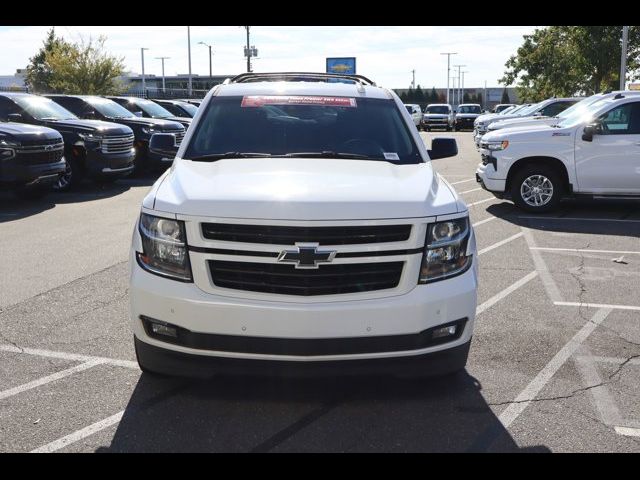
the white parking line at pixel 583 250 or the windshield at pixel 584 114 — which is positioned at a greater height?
the windshield at pixel 584 114

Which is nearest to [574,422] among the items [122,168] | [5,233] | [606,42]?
[5,233]

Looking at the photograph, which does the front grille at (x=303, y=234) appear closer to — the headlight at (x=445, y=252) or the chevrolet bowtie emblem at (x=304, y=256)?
the chevrolet bowtie emblem at (x=304, y=256)

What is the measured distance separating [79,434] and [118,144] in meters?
11.1

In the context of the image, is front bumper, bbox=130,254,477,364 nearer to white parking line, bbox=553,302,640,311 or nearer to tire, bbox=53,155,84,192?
white parking line, bbox=553,302,640,311

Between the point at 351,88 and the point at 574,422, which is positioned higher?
the point at 351,88

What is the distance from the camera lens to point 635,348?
498cm

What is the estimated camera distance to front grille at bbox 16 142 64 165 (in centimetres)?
1117

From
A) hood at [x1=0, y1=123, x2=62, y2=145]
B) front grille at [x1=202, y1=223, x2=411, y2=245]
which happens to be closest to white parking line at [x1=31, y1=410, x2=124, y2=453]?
front grille at [x1=202, y1=223, x2=411, y2=245]

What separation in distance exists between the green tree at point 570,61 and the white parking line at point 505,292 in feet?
59.6

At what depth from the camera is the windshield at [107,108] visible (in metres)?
16.3

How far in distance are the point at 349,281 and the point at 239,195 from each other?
733 millimetres

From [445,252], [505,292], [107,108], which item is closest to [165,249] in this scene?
[445,252]

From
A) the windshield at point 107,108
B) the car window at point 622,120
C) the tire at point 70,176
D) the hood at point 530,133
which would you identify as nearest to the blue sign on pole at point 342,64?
the windshield at point 107,108
